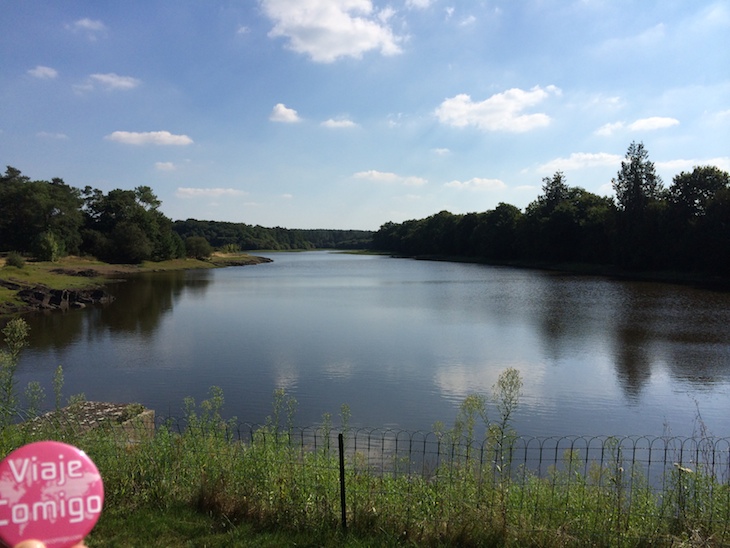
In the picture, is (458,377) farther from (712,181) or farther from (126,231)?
(126,231)

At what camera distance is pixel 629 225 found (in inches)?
2083

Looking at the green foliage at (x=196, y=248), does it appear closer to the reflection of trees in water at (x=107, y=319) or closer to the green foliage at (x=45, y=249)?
the green foliage at (x=45, y=249)

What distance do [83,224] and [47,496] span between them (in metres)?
82.4

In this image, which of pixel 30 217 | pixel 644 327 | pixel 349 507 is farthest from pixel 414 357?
pixel 30 217

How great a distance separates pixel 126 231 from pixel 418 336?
61.9 m

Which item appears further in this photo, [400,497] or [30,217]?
[30,217]

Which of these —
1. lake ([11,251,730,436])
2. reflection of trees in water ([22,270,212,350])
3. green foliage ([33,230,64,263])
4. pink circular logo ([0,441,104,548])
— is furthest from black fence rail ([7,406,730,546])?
green foliage ([33,230,64,263])

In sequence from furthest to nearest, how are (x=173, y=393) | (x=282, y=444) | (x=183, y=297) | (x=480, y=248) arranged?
(x=480, y=248)
(x=183, y=297)
(x=173, y=393)
(x=282, y=444)

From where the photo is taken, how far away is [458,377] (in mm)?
14688

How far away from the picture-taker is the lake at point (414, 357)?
1197 cm

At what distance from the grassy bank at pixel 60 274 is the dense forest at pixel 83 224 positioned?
2447 millimetres

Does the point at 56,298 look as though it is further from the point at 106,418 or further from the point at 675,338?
the point at 675,338

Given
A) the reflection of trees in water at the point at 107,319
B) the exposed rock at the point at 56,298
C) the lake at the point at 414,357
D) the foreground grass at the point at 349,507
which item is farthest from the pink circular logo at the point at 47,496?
the exposed rock at the point at 56,298

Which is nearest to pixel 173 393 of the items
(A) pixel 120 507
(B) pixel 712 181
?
(A) pixel 120 507
